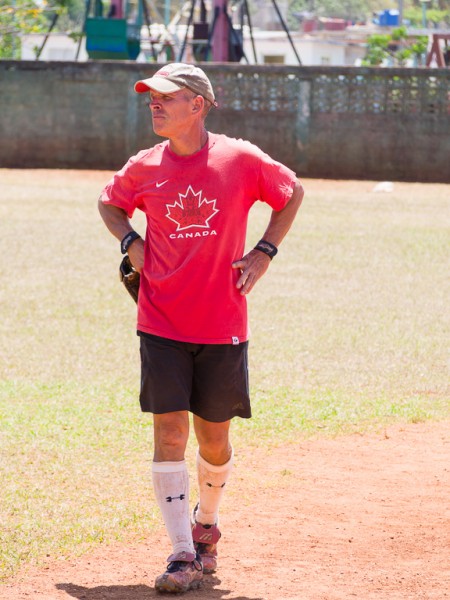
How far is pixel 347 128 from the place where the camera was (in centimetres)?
2861

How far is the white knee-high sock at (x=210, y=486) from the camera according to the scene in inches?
207

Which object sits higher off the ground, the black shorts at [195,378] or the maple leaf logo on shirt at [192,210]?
the maple leaf logo on shirt at [192,210]

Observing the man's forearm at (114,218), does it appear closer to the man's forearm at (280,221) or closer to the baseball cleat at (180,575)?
the man's forearm at (280,221)

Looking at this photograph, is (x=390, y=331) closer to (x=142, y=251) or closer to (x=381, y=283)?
(x=381, y=283)

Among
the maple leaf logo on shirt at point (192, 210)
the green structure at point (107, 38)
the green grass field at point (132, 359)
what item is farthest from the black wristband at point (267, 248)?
the green structure at point (107, 38)

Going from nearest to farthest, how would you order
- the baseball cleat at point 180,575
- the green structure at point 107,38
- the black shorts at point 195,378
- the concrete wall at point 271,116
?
the baseball cleat at point 180,575 → the black shorts at point 195,378 → the concrete wall at point 271,116 → the green structure at point 107,38

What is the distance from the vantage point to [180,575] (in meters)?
4.85

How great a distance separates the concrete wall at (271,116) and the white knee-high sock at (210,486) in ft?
78.0

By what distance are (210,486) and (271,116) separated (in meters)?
24.3

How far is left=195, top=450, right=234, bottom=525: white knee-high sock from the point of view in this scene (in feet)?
17.3

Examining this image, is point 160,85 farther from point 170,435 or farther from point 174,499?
point 174,499

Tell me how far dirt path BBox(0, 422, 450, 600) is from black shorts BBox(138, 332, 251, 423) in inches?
28.7

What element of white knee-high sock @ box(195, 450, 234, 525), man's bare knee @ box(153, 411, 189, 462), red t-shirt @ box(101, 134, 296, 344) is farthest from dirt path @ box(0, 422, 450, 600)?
red t-shirt @ box(101, 134, 296, 344)

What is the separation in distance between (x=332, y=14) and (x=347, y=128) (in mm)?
111277
